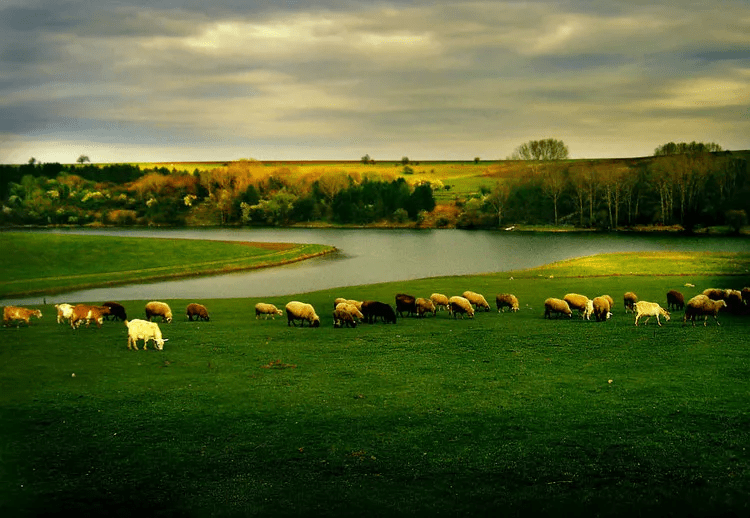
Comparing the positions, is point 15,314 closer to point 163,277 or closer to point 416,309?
point 416,309

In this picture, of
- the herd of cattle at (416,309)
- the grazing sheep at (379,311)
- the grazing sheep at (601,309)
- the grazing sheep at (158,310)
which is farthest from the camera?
the grazing sheep at (158,310)

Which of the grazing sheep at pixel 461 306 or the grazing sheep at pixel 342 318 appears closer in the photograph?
the grazing sheep at pixel 342 318

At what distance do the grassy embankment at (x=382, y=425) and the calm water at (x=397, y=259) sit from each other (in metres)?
28.0

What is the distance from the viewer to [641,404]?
14.0 meters

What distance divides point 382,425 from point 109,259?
60.8m

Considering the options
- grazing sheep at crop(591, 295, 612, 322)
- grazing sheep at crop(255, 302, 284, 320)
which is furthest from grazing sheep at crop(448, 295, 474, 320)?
grazing sheep at crop(255, 302, 284, 320)

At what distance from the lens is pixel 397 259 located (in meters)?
75.1

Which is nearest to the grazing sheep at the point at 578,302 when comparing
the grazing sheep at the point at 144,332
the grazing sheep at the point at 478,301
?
the grazing sheep at the point at 478,301

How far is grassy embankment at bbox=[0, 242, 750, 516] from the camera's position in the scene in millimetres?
10453

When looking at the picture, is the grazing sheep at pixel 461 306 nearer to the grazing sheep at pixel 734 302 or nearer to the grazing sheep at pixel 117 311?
the grazing sheep at pixel 734 302

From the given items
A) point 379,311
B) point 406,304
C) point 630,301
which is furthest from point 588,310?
point 379,311

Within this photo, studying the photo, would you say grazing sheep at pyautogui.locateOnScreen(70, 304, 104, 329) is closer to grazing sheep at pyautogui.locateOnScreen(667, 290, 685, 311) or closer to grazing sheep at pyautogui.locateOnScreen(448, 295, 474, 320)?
grazing sheep at pyautogui.locateOnScreen(448, 295, 474, 320)

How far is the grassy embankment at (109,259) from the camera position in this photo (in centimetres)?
5427

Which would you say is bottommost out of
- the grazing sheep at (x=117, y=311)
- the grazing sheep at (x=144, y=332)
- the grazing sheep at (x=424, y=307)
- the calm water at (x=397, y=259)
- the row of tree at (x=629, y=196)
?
the calm water at (x=397, y=259)
